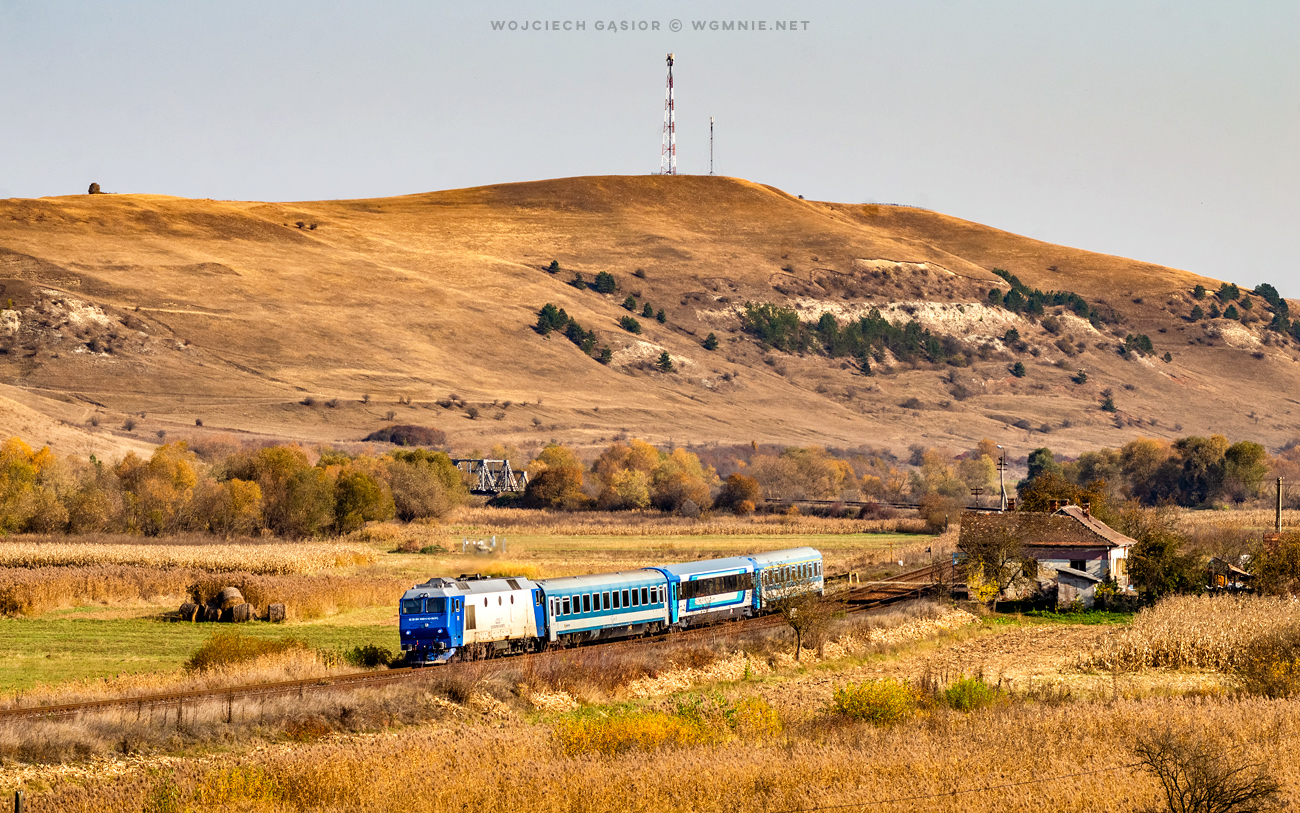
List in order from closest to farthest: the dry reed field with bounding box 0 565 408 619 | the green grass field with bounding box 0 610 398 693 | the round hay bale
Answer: the green grass field with bounding box 0 610 398 693 < the round hay bale < the dry reed field with bounding box 0 565 408 619

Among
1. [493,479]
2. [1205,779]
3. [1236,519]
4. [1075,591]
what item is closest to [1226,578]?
[1075,591]

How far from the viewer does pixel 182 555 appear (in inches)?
2442

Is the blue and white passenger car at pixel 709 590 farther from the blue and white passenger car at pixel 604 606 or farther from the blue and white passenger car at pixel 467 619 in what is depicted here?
the blue and white passenger car at pixel 467 619

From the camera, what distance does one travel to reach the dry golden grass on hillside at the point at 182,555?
58.6 metres

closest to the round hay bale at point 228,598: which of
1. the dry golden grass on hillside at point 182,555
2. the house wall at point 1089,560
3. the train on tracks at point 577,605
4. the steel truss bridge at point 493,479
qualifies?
the dry golden grass on hillside at point 182,555

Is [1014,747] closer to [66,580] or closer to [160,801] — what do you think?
[160,801]

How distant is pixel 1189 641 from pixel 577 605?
Result: 60.4 ft

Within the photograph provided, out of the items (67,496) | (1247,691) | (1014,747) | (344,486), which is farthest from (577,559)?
(1014,747)

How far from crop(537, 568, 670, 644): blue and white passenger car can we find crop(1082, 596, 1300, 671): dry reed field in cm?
1339

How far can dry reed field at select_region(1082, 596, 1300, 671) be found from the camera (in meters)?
37.9

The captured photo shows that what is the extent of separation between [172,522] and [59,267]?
120657mm

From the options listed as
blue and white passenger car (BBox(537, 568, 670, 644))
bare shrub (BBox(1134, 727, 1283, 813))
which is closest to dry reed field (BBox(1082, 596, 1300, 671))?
blue and white passenger car (BBox(537, 568, 670, 644))

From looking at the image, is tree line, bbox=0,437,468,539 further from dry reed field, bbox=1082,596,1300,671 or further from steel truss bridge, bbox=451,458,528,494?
dry reed field, bbox=1082,596,1300,671

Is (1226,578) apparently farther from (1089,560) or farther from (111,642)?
(111,642)
